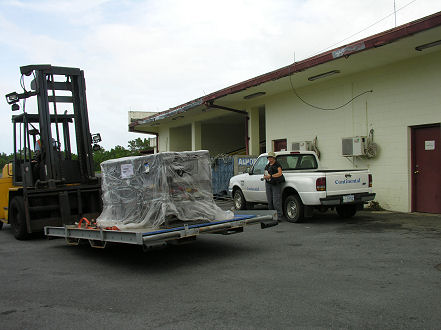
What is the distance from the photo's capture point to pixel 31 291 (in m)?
5.17

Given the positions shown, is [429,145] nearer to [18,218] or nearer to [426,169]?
[426,169]

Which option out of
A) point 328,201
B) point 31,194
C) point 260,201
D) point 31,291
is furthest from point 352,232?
point 31,194

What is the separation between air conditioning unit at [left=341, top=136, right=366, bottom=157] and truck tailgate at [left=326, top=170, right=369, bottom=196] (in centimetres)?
210

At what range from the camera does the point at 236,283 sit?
5160 millimetres

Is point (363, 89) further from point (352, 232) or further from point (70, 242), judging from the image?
point (70, 242)

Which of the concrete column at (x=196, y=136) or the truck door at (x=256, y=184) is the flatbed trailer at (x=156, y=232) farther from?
the concrete column at (x=196, y=136)

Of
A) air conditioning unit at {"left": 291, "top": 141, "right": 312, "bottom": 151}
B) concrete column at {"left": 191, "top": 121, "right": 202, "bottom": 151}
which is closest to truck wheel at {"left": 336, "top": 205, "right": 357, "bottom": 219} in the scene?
air conditioning unit at {"left": 291, "top": 141, "right": 312, "bottom": 151}

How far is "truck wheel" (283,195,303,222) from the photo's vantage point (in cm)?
994

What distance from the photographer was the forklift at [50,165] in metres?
8.81

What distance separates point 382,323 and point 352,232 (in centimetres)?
489

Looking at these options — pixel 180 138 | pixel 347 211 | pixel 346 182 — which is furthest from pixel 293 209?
pixel 180 138

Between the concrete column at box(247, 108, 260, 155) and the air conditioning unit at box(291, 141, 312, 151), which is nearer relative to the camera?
the air conditioning unit at box(291, 141, 312, 151)

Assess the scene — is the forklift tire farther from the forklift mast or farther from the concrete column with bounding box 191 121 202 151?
the concrete column with bounding box 191 121 202 151

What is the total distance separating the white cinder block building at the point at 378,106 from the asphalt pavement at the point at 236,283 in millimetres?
3044
